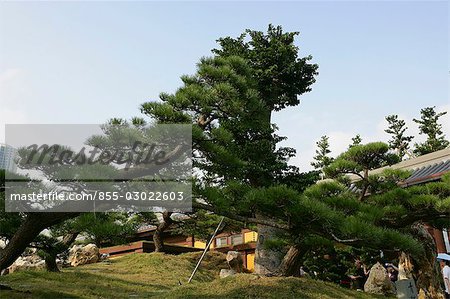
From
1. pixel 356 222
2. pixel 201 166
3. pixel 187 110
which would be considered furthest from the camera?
pixel 201 166

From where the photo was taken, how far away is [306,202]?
4176 millimetres

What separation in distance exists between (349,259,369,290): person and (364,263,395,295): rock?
3.06 ft

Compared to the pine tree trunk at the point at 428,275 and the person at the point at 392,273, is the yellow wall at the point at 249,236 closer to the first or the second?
the person at the point at 392,273

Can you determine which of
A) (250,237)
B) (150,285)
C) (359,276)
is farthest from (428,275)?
(250,237)

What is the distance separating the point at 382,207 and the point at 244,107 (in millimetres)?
2568

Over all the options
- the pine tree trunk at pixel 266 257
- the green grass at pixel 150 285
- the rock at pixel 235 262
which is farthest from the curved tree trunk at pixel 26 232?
the rock at pixel 235 262

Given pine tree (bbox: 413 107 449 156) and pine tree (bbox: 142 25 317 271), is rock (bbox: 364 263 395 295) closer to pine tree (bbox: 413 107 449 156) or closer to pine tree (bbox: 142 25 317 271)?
pine tree (bbox: 142 25 317 271)

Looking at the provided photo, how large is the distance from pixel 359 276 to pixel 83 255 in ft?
26.6

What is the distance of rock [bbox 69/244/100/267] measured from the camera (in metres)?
11.8

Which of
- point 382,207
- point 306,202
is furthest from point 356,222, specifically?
point 382,207

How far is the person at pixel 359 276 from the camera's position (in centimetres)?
920

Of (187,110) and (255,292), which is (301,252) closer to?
(255,292)

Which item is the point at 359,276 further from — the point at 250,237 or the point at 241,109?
the point at 250,237

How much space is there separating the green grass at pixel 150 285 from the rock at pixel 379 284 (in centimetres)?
124
